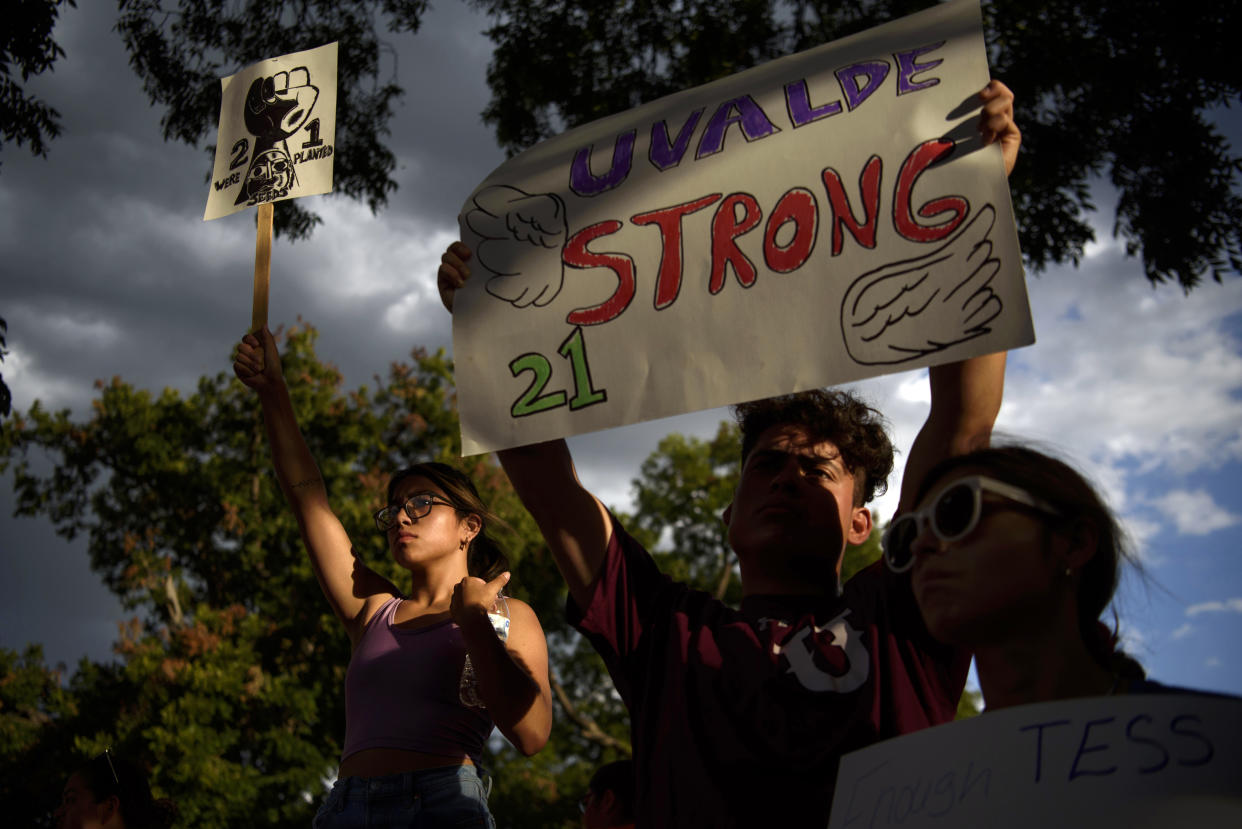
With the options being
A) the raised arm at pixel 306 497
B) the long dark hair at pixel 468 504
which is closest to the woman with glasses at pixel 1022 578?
the long dark hair at pixel 468 504

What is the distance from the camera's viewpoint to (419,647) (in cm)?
268

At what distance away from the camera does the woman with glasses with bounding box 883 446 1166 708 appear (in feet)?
4.91

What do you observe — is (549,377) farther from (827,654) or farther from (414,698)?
(414,698)

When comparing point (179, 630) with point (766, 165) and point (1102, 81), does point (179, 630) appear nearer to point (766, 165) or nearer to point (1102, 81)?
point (1102, 81)

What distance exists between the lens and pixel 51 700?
14047 millimetres

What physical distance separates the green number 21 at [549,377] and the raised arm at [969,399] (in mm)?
624

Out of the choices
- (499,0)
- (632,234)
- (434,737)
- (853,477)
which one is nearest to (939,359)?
(853,477)

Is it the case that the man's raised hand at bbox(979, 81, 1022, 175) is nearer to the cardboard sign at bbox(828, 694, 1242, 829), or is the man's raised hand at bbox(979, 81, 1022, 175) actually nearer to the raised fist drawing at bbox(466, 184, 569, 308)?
the raised fist drawing at bbox(466, 184, 569, 308)

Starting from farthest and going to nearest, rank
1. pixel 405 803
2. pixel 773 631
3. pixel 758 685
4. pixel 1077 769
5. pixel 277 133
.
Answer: pixel 277 133, pixel 405 803, pixel 773 631, pixel 758 685, pixel 1077 769

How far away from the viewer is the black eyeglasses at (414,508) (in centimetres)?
290

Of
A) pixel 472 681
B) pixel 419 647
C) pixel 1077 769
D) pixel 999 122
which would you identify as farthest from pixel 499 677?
pixel 999 122

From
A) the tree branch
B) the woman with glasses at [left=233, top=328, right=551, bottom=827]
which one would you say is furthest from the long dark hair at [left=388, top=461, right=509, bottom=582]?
the tree branch

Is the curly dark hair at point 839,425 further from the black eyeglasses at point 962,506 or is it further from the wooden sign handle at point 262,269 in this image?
the wooden sign handle at point 262,269

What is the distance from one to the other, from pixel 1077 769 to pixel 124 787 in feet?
12.4
